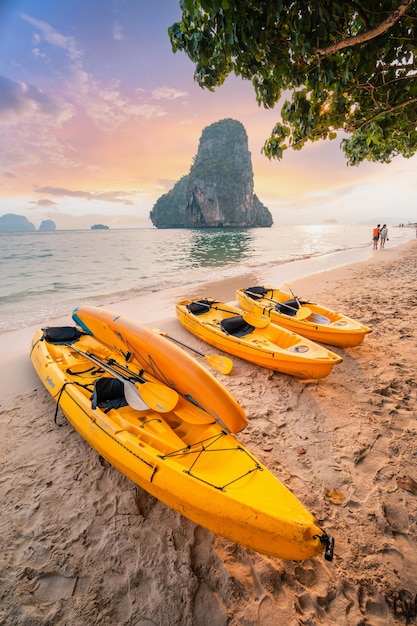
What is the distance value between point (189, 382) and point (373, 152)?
8.25m

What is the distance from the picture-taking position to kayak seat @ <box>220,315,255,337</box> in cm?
617

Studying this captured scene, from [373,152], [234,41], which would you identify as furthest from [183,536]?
[373,152]

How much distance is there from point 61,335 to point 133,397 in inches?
117

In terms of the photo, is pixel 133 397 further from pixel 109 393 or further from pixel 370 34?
pixel 370 34

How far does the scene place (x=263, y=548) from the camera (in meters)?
2.07

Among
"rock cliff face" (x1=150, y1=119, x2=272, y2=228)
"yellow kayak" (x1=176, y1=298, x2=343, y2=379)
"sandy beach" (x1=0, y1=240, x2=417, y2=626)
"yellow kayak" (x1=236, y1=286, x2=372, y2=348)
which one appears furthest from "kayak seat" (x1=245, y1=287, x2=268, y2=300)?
"rock cliff face" (x1=150, y1=119, x2=272, y2=228)

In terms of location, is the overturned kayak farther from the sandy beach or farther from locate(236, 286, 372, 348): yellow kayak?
locate(236, 286, 372, 348): yellow kayak

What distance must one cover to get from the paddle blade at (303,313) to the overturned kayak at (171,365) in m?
4.00

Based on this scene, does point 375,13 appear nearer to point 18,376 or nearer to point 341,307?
point 341,307

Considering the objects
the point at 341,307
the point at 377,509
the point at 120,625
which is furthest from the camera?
the point at 341,307

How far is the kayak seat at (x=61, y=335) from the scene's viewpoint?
5484 millimetres

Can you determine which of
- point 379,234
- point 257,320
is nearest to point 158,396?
point 257,320

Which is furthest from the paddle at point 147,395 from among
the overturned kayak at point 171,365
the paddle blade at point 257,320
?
the paddle blade at point 257,320

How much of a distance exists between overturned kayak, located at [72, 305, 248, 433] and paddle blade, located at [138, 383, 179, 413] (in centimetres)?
10
